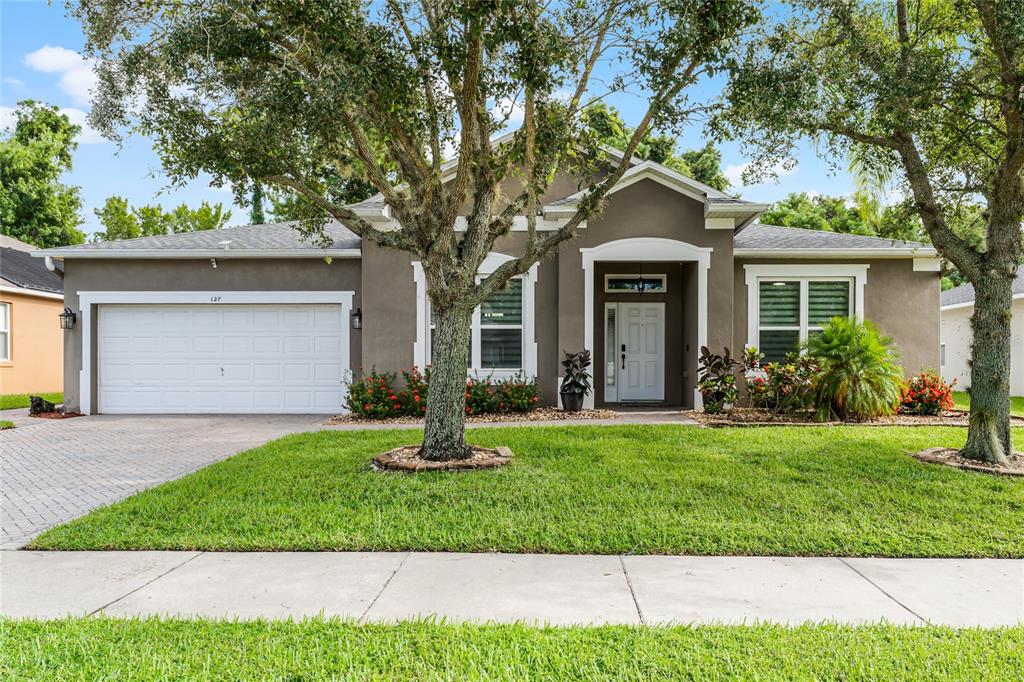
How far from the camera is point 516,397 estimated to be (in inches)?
455

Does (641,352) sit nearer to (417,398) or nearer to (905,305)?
(417,398)

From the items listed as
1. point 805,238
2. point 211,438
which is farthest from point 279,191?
point 805,238

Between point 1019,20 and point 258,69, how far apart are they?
8022mm

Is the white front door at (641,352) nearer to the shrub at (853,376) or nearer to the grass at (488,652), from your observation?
the shrub at (853,376)

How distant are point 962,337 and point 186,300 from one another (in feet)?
74.8

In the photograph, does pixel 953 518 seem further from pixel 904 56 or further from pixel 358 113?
pixel 358 113

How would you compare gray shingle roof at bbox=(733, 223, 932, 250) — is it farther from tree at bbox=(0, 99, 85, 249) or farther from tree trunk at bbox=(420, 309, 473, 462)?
tree at bbox=(0, 99, 85, 249)

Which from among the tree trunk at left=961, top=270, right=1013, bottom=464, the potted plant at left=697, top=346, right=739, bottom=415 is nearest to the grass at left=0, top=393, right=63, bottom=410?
the potted plant at left=697, top=346, right=739, bottom=415

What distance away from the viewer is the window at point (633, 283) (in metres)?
13.6

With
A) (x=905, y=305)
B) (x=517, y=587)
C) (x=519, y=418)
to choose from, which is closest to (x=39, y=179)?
(x=519, y=418)

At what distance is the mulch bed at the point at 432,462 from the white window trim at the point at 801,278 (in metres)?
7.50

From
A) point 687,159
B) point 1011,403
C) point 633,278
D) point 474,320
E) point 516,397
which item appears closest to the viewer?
point 516,397

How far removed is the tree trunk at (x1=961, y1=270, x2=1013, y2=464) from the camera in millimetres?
7273

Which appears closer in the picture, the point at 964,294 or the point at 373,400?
the point at 373,400
